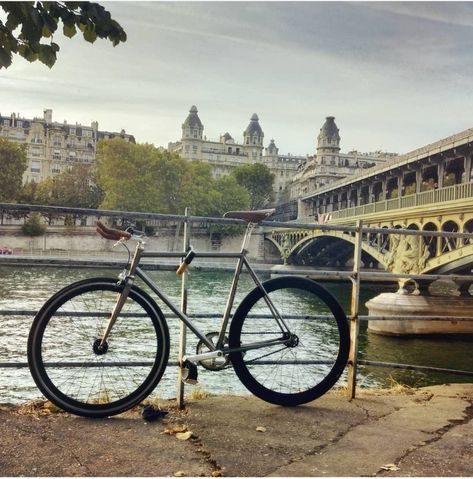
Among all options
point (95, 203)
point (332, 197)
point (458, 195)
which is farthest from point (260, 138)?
point (458, 195)

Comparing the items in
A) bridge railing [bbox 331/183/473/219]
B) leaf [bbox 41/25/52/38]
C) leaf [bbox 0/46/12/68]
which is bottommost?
leaf [bbox 0/46/12/68]

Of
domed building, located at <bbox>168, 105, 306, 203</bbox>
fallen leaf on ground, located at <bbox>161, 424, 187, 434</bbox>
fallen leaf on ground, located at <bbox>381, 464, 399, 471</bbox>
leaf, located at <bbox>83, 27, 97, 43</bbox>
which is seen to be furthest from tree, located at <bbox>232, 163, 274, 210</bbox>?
fallen leaf on ground, located at <bbox>381, 464, 399, 471</bbox>

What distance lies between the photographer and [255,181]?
91.8m

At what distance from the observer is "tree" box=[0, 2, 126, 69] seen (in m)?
2.98

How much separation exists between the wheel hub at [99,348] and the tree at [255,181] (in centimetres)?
8765

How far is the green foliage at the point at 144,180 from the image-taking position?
61.3 m

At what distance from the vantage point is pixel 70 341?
181 inches

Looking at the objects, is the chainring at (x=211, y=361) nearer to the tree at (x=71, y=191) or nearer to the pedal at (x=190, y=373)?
the pedal at (x=190, y=373)

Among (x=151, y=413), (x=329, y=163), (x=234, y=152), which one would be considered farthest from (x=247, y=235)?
(x=234, y=152)

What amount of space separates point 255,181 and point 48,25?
8926cm

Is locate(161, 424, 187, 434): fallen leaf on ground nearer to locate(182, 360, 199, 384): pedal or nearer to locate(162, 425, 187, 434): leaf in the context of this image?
locate(162, 425, 187, 434): leaf

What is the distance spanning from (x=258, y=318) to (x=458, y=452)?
1250mm

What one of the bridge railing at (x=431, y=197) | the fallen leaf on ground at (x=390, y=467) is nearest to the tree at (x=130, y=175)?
the bridge railing at (x=431, y=197)

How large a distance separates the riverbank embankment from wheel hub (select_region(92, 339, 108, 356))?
35 cm
